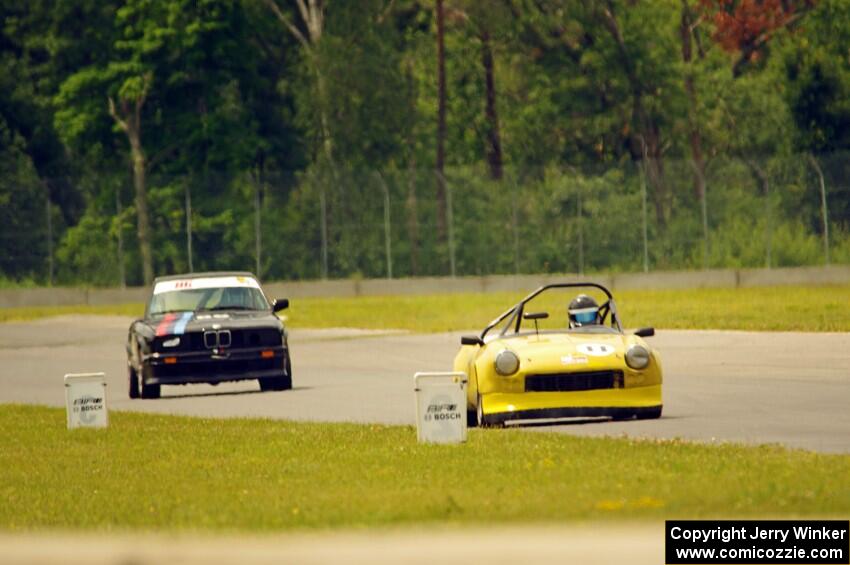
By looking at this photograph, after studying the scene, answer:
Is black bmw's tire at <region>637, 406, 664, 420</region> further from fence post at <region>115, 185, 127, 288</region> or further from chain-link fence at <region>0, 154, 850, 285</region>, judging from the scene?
fence post at <region>115, 185, 127, 288</region>

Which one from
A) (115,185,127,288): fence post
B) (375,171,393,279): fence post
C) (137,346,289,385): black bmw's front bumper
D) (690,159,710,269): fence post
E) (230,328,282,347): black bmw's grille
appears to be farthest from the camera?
(115,185,127,288): fence post

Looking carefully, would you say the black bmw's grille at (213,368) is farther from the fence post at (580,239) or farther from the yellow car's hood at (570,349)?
the fence post at (580,239)

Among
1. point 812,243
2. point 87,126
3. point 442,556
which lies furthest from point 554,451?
point 87,126

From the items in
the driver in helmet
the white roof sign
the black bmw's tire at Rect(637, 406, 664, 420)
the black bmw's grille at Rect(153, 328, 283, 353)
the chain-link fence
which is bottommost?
the black bmw's tire at Rect(637, 406, 664, 420)

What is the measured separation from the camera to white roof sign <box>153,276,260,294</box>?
25.9 meters

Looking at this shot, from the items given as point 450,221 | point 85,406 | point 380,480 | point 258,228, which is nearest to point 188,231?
point 258,228

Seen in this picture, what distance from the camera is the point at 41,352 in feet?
120

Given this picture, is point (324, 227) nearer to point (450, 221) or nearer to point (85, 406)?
point (450, 221)

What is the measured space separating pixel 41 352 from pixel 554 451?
22561 millimetres

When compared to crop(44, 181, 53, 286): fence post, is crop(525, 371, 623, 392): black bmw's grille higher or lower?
lower

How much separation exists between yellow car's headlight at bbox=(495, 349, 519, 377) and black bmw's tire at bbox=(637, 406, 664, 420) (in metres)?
1.34

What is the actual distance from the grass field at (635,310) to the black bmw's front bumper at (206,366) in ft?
38.8

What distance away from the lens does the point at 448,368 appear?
2752 centimetres

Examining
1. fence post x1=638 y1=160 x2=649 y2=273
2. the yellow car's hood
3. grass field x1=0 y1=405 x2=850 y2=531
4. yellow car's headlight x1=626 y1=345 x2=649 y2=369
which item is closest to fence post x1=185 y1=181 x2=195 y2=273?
fence post x1=638 y1=160 x2=649 y2=273
